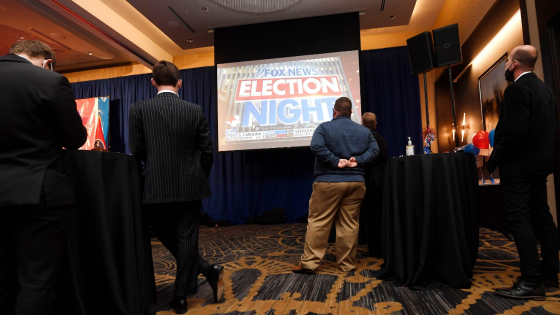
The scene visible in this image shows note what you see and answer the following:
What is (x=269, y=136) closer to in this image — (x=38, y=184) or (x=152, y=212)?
(x=152, y=212)

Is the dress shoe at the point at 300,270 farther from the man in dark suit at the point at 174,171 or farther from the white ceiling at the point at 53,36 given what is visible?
the white ceiling at the point at 53,36

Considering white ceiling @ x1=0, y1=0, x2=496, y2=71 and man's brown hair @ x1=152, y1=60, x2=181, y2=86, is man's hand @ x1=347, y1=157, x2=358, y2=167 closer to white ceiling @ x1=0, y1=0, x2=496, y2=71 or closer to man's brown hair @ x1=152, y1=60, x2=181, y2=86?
man's brown hair @ x1=152, y1=60, x2=181, y2=86

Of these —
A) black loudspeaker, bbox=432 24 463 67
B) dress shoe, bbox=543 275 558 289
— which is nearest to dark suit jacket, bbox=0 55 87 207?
dress shoe, bbox=543 275 558 289

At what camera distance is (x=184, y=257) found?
71.0 inches

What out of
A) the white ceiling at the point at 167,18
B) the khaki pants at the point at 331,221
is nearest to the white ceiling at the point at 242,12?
the white ceiling at the point at 167,18

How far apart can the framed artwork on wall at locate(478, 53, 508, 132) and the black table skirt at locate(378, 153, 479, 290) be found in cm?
216

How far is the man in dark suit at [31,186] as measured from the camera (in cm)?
111

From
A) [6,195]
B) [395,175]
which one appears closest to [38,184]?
[6,195]

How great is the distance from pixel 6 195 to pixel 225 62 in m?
4.84

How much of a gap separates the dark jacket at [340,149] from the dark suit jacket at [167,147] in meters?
0.98

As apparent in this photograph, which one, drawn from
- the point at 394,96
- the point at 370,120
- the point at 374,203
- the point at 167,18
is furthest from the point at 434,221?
Answer: the point at 167,18

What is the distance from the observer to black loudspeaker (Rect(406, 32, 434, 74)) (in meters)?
2.88

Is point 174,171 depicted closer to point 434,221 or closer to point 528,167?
point 434,221

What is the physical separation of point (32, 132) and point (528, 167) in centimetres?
236
